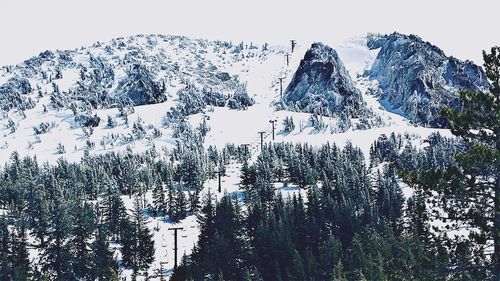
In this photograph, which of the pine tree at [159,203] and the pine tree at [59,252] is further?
the pine tree at [159,203]

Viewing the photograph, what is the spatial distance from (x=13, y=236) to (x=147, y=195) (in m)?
57.4

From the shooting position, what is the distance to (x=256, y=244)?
7181 cm

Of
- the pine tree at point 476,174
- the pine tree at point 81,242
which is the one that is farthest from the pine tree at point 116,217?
the pine tree at point 476,174

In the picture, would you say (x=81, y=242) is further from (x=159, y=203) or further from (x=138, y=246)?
(x=159, y=203)

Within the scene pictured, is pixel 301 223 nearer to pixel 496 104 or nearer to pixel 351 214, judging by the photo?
pixel 351 214

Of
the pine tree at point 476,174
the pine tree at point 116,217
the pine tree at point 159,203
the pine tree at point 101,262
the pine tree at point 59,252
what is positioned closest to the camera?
the pine tree at point 476,174

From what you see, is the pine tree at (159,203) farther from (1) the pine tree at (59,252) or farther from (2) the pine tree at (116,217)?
(1) the pine tree at (59,252)

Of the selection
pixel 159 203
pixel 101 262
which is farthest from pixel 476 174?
pixel 159 203

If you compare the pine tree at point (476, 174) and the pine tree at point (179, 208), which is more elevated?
the pine tree at point (476, 174)

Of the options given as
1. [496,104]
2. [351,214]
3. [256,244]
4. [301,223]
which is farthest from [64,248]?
[496,104]

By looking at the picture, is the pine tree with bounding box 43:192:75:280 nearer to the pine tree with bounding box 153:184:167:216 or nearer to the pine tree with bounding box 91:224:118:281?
the pine tree with bounding box 91:224:118:281

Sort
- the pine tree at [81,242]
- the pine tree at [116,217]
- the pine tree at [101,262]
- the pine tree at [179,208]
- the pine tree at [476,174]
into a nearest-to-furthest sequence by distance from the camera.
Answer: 1. the pine tree at [476,174]
2. the pine tree at [101,262]
3. the pine tree at [81,242]
4. the pine tree at [116,217]
5. the pine tree at [179,208]

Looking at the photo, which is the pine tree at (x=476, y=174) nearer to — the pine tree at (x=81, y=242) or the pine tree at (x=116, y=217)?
the pine tree at (x=81, y=242)

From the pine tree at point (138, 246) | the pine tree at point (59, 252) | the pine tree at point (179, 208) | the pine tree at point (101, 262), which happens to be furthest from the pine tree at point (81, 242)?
the pine tree at point (179, 208)
